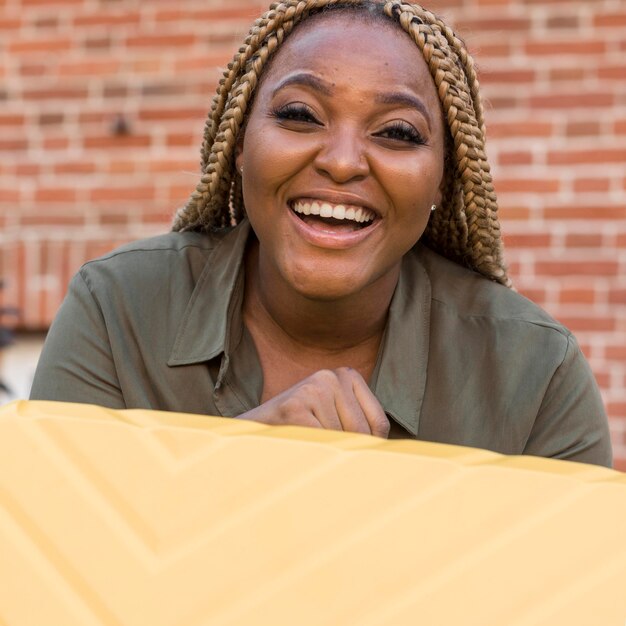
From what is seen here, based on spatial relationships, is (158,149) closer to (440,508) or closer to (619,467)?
(619,467)

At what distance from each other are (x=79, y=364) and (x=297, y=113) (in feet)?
2.03

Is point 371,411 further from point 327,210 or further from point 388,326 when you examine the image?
point 388,326

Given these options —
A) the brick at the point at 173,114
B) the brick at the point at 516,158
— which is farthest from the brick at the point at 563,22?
the brick at the point at 173,114

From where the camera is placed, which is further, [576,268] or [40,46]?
[40,46]

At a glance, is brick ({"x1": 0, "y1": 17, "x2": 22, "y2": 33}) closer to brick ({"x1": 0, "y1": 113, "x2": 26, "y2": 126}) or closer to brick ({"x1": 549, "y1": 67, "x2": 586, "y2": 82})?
brick ({"x1": 0, "y1": 113, "x2": 26, "y2": 126})

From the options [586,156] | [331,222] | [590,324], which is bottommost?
[590,324]

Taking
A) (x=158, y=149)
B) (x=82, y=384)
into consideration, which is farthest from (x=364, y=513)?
(x=158, y=149)

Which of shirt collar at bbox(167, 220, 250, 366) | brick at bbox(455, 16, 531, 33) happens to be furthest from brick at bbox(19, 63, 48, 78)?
shirt collar at bbox(167, 220, 250, 366)

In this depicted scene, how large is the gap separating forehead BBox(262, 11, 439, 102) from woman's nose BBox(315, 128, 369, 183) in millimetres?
94

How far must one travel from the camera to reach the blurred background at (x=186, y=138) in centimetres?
422

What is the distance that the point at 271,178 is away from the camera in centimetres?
214

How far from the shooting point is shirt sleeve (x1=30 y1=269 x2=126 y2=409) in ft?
7.44

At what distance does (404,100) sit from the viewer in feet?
7.04

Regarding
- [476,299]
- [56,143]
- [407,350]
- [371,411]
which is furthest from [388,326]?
[56,143]
